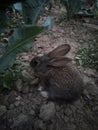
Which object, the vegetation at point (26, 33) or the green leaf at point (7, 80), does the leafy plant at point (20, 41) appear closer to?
the vegetation at point (26, 33)

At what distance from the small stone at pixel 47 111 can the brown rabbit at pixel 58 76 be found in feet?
0.22

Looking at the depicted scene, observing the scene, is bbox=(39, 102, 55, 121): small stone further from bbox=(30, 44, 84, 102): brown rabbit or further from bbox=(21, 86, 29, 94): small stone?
bbox=(21, 86, 29, 94): small stone

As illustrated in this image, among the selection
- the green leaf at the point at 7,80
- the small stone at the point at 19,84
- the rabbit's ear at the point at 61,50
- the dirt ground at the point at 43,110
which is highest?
the rabbit's ear at the point at 61,50

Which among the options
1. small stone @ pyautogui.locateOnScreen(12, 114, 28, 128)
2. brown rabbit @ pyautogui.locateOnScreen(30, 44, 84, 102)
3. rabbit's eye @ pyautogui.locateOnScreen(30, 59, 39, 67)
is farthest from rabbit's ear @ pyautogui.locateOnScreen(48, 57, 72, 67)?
small stone @ pyautogui.locateOnScreen(12, 114, 28, 128)

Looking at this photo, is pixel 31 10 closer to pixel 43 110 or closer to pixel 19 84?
pixel 19 84

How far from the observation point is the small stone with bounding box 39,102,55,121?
7.39 ft

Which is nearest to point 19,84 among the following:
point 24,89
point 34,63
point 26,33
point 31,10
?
point 24,89

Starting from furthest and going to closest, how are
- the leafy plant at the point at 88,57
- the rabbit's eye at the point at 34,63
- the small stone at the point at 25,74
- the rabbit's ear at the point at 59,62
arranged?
1. the leafy plant at the point at 88,57
2. the small stone at the point at 25,74
3. the rabbit's eye at the point at 34,63
4. the rabbit's ear at the point at 59,62

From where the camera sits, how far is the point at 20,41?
2.12 metres

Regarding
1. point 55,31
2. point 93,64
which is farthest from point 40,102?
point 55,31

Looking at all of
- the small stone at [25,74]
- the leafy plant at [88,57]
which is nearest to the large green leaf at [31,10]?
the small stone at [25,74]

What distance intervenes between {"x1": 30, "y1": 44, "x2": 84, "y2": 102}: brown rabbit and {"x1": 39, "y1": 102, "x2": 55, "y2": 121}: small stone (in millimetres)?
Result: 68

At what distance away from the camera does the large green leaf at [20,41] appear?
203 centimetres

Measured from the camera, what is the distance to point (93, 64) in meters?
2.81
